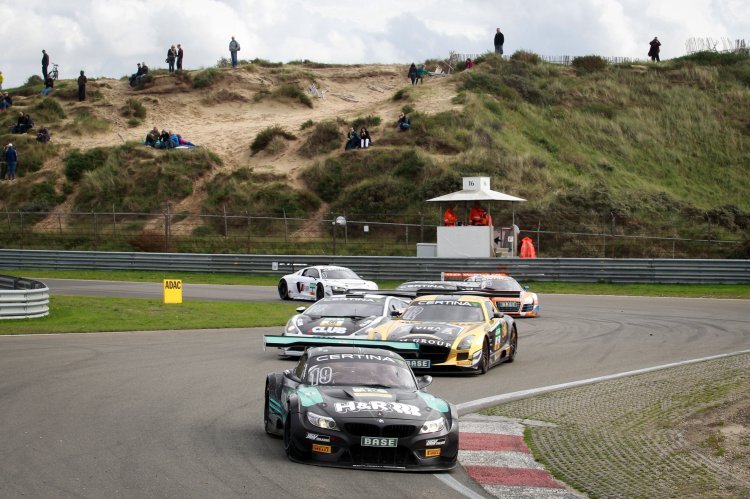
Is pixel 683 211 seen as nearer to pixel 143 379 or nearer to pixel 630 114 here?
pixel 630 114

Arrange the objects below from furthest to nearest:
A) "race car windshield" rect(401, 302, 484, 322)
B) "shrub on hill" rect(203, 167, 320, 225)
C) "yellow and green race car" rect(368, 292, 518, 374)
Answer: "shrub on hill" rect(203, 167, 320, 225) → "race car windshield" rect(401, 302, 484, 322) → "yellow and green race car" rect(368, 292, 518, 374)

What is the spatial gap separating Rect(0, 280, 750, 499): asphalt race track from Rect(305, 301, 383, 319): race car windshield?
1330 mm

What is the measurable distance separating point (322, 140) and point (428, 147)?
728 cm

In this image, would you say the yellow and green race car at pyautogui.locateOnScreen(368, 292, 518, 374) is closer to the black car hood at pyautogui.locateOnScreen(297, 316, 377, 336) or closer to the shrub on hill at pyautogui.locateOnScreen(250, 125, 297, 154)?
the black car hood at pyautogui.locateOnScreen(297, 316, 377, 336)

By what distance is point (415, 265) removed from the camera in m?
37.9

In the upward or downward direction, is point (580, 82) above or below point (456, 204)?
above

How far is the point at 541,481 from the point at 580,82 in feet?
212

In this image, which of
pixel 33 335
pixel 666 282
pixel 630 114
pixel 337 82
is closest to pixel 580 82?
pixel 630 114

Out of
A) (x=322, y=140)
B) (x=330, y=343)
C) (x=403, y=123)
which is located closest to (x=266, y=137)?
(x=322, y=140)

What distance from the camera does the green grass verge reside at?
2262 cm

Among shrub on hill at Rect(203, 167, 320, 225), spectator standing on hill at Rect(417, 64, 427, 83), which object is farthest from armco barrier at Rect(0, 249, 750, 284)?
spectator standing on hill at Rect(417, 64, 427, 83)

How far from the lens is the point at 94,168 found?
61.5 metres

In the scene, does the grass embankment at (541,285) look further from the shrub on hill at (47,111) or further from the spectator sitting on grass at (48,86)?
the spectator sitting on grass at (48,86)

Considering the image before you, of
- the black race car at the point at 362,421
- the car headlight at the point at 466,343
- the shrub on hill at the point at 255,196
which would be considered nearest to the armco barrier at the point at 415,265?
the shrub on hill at the point at 255,196
